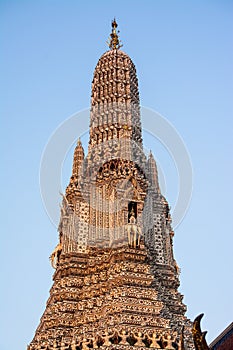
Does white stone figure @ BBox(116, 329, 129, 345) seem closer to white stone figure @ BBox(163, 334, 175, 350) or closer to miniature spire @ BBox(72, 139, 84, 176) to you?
white stone figure @ BBox(163, 334, 175, 350)

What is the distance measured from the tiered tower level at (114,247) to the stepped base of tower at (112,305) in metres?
0.05

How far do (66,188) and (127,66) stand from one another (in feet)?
37.8

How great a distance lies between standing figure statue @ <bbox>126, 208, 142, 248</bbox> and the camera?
2698 centimetres

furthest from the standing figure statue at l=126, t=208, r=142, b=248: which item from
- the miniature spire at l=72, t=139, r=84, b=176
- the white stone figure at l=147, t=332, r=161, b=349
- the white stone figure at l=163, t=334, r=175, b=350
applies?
the miniature spire at l=72, t=139, r=84, b=176

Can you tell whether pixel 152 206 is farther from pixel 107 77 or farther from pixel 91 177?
pixel 107 77

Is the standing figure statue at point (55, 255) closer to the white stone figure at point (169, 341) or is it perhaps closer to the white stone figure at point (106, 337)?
the white stone figure at point (106, 337)

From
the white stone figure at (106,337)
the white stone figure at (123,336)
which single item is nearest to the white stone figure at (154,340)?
the white stone figure at (123,336)

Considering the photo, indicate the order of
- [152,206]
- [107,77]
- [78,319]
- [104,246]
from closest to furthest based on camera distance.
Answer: [78,319] < [104,246] < [152,206] < [107,77]

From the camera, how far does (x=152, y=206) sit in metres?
31.7

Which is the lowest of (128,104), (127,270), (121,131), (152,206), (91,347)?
(91,347)

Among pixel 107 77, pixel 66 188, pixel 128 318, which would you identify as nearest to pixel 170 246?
pixel 66 188

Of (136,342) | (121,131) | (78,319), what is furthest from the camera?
(121,131)

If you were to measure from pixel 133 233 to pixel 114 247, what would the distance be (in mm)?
1296

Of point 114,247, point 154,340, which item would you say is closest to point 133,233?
point 114,247
